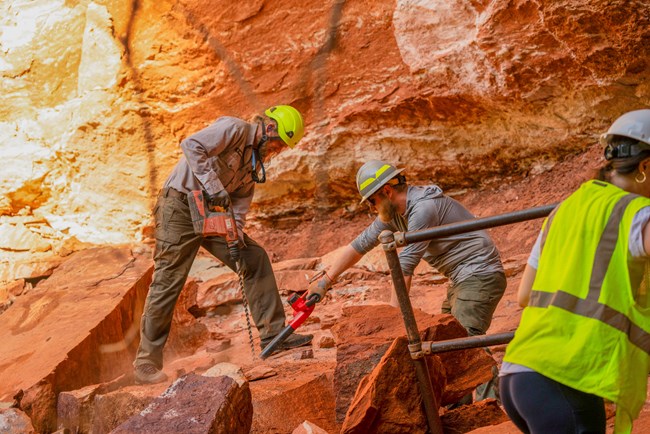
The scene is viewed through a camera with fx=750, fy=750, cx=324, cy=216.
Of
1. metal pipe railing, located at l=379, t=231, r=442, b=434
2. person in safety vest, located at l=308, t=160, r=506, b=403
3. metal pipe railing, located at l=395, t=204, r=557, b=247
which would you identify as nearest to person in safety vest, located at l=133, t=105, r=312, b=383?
person in safety vest, located at l=308, t=160, r=506, b=403

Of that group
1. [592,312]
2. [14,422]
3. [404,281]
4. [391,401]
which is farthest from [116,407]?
[592,312]

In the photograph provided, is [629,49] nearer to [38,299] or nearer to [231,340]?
[231,340]

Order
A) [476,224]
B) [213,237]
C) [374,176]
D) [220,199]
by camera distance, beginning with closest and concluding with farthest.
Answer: [476,224], [374,176], [220,199], [213,237]

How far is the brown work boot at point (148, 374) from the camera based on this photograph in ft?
16.3

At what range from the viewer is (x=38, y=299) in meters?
6.52

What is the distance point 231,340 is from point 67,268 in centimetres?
196

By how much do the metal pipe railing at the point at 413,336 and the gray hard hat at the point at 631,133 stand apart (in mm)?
1001

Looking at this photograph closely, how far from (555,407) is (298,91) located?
6.69 m

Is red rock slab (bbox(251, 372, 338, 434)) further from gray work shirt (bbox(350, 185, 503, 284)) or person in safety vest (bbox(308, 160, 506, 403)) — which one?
gray work shirt (bbox(350, 185, 503, 284))

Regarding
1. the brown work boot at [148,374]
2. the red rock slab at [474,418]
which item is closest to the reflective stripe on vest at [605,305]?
the red rock slab at [474,418]

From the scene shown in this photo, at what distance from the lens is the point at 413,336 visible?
9.77ft

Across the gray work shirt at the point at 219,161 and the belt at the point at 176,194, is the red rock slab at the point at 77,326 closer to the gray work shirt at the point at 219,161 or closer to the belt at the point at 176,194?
the belt at the point at 176,194

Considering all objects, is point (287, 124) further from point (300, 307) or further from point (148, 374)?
point (148, 374)

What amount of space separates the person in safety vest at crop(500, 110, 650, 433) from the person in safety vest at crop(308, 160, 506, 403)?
2.00 metres
